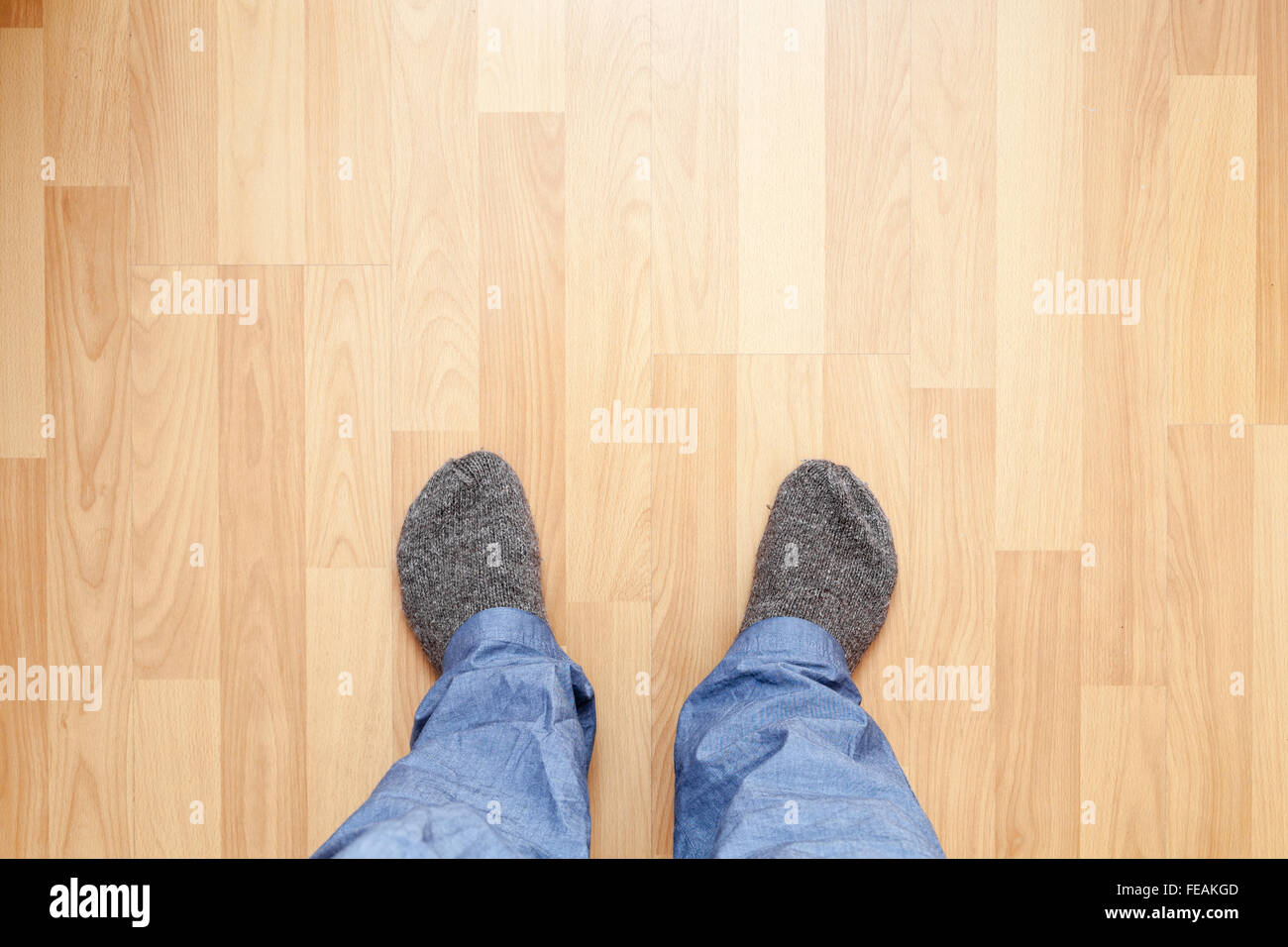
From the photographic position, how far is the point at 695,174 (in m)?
0.82

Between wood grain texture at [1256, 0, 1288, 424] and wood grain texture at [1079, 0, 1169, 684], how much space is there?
10 cm

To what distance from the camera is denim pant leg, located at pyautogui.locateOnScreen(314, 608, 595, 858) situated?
0.52m

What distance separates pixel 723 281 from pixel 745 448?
186 millimetres

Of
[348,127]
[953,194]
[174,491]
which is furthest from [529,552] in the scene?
[953,194]

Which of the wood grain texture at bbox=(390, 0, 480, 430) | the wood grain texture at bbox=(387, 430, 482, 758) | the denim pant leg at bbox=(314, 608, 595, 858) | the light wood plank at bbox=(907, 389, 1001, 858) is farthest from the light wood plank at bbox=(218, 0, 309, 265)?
the light wood plank at bbox=(907, 389, 1001, 858)

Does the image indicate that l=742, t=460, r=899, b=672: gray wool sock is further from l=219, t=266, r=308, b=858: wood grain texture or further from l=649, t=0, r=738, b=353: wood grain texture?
l=219, t=266, r=308, b=858: wood grain texture

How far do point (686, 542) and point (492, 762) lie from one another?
0.31 m

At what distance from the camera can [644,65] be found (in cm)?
82

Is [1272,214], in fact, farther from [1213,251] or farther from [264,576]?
[264,576]

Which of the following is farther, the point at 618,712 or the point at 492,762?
the point at 618,712

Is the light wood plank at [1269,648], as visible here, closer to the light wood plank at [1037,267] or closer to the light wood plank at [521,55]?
the light wood plank at [1037,267]

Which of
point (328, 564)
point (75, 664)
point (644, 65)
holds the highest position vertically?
point (644, 65)
